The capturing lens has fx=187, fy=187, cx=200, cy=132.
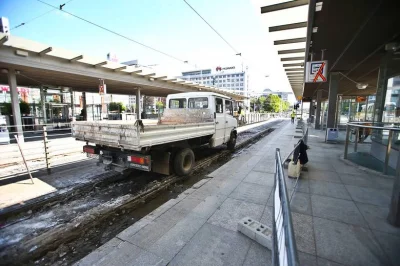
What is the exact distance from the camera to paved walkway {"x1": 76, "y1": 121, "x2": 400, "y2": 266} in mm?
2168

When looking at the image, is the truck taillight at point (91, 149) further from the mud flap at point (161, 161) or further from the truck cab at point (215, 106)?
the truck cab at point (215, 106)

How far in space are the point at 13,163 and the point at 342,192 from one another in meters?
9.45

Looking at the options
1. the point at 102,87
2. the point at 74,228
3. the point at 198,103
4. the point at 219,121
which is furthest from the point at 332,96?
the point at 74,228

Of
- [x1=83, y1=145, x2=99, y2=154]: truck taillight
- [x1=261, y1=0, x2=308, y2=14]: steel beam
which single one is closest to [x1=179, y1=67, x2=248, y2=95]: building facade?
[x1=261, y1=0, x2=308, y2=14]: steel beam

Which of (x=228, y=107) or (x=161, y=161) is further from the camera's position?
(x=228, y=107)

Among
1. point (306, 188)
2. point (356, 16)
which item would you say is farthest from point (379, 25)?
point (306, 188)

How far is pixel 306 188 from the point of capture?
4.09 meters

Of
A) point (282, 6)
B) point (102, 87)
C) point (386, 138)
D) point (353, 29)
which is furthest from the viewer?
→ point (102, 87)

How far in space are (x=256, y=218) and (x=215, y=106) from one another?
4400 mm

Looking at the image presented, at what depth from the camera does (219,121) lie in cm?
691

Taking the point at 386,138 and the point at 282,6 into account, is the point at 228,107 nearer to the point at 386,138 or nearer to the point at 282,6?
the point at 282,6

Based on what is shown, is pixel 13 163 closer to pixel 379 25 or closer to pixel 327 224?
pixel 327 224

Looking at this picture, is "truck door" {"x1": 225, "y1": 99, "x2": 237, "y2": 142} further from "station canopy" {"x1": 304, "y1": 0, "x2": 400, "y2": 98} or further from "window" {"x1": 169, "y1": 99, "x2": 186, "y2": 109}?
"station canopy" {"x1": 304, "y1": 0, "x2": 400, "y2": 98}

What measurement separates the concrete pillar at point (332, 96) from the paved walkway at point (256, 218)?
686cm
